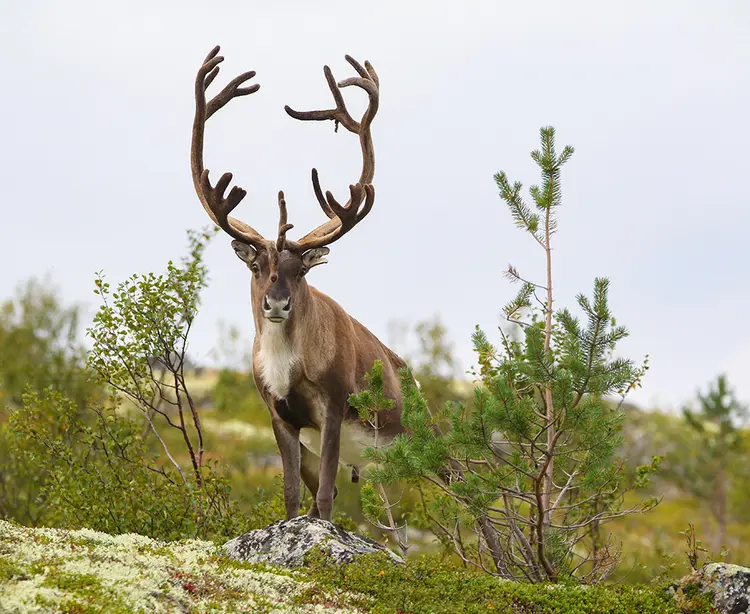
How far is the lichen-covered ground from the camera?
23.4 feet

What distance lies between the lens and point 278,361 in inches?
408

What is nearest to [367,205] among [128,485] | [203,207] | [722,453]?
[203,207]

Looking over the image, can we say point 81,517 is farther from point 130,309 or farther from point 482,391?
point 482,391

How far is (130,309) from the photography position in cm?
1319

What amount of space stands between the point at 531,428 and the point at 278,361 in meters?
2.69

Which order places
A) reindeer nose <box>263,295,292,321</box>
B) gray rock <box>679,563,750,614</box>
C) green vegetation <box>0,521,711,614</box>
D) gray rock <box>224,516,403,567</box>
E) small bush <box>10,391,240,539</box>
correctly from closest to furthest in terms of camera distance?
1. green vegetation <box>0,521,711,614</box>
2. gray rock <box>679,563,750,614</box>
3. gray rock <box>224,516,403,567</box>
4. reindeer nose <box>263,295,292,321</box>
5. small bush <box>10,391,240,539</box>

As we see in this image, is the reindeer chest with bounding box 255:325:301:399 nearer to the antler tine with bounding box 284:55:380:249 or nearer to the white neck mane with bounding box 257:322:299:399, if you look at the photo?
the white neck mane with bounding box 257:322:299:399

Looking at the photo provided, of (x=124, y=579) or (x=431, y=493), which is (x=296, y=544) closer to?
(x=124, y=579)

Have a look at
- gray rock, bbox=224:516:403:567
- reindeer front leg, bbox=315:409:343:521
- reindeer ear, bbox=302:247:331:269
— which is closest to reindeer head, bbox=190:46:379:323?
reindeer ear, bbox=302:247:331:269

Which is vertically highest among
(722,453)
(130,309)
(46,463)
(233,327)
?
(233,327)

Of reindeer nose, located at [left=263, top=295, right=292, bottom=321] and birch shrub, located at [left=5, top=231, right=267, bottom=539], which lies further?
birch shrub, located at [left=5, top=231, right=267, bottom=539]

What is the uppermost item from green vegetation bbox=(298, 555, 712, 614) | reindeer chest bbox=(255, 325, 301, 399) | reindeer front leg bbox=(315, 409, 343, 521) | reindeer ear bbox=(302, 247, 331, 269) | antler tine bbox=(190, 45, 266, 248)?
antler tine bbox=(190, 45, 266, 248)

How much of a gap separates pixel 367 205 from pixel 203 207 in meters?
1.81

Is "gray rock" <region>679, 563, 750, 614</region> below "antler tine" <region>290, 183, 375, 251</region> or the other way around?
below
